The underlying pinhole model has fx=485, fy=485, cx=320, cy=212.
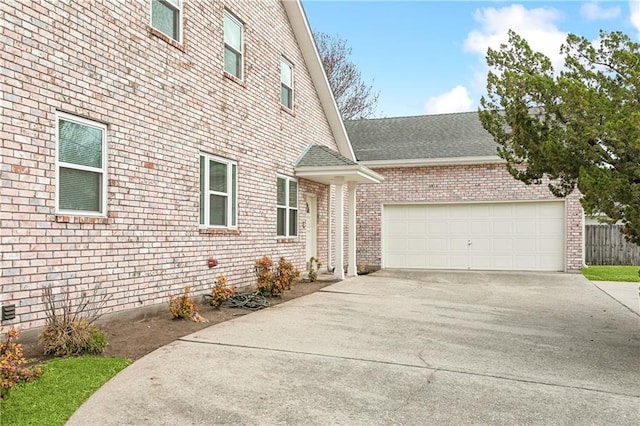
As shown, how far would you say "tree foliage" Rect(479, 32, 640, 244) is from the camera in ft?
18.5

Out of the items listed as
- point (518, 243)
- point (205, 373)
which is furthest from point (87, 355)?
point (518, 243)

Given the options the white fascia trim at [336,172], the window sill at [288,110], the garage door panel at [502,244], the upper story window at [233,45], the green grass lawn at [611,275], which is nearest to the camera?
the upper story window at [233,45]

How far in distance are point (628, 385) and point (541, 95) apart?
3.70 metres

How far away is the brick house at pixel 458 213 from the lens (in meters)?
15.7

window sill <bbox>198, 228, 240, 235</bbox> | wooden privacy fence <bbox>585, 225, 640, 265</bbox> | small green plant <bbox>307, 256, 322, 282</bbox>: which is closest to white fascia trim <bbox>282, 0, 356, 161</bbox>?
small green plant <bbox>307, 256, 322, 282</bbox>

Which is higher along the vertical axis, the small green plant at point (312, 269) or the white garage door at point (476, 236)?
the white garage door at point (476, 236)

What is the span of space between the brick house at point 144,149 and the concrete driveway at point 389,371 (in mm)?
1584

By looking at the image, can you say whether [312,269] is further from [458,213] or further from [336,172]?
[458,213]

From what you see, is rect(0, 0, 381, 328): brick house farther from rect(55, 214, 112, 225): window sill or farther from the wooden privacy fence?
the wooden privacy fence

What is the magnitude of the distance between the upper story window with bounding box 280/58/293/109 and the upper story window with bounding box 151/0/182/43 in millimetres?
4427

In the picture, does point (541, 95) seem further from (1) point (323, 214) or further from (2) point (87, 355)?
(1) point (323, 214)

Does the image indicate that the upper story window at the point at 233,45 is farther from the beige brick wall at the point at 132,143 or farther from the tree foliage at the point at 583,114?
the tree foliage at the point at 583,114

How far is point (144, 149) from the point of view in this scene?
24.1 ft

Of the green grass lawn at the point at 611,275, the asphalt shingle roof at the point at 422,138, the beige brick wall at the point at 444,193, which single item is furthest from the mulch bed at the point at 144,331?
the green grass lawn at the point at 611,275
